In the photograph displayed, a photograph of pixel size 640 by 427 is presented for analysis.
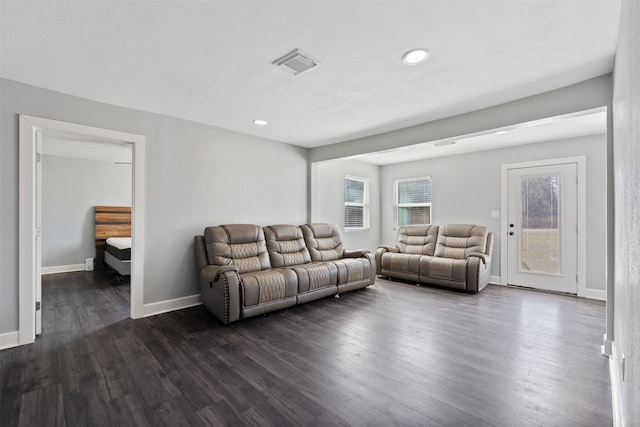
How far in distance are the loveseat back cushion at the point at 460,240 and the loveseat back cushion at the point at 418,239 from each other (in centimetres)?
13

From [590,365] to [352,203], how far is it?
459 centimetres

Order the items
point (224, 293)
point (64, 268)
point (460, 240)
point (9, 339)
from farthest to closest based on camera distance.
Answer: point (64, 268) < point (460, 240) < point (224, 293) < point (9, 339)

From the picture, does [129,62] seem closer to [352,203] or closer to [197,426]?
[197,426]

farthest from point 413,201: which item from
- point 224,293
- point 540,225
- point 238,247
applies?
point 224,293

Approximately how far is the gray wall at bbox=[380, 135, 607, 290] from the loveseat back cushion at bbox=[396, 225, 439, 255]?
54 centimetres

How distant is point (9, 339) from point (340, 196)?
4.96m

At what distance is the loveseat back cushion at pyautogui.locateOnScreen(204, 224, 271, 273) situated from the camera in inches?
145

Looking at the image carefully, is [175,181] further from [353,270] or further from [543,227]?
[543,227]

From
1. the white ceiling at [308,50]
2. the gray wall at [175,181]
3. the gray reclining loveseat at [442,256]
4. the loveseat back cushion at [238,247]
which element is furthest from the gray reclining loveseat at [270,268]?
the white ceiling at [308,50]

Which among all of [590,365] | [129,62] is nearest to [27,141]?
[129,62]

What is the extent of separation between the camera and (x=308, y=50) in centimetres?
216

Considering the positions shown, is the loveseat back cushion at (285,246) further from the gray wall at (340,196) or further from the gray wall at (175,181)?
the gray wall at (340,196)

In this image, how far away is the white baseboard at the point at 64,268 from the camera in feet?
19.1


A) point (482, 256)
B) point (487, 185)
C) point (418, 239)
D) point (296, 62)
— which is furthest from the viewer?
point (418, 239)
